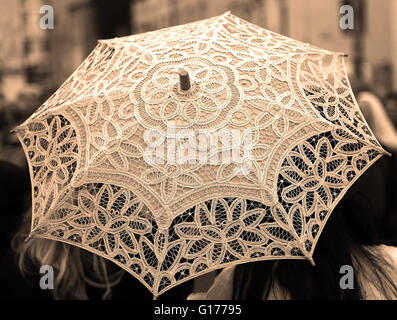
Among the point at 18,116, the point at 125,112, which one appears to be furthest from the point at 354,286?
the point at 18,116

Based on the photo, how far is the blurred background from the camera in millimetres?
3320

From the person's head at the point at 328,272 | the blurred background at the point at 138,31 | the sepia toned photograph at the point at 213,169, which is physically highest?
the blurred background at the point at 138,31

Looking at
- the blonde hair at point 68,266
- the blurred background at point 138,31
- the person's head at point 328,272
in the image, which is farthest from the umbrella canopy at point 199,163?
the blurred background at point 138,31

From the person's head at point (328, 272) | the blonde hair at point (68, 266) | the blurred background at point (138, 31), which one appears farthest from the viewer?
the blurred background at point (138, 31)

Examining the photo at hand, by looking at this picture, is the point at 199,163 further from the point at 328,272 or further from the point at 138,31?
the point at 138,31

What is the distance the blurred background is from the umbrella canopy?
1.53m

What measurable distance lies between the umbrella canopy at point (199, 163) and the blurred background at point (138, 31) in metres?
1.53

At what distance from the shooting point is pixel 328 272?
7.34 feet

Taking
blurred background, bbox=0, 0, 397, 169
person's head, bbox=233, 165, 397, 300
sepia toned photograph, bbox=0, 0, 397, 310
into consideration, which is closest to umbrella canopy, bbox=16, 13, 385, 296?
sepia toned photograph, bbox=0, 0, 397, 310

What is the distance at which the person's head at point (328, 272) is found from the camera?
2.21 meters

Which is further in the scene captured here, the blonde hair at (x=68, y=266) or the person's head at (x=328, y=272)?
the blonde hair at (x=68, y=266)

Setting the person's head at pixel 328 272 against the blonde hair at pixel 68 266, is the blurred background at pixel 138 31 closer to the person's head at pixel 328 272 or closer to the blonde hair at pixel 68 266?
the blonde hair at pixel 68 266

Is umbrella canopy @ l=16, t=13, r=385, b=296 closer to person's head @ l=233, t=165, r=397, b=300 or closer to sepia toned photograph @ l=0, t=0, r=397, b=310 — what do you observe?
sepia toned photograph @ l=0, t=0, r=397, b=310

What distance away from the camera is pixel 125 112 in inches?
72.1
